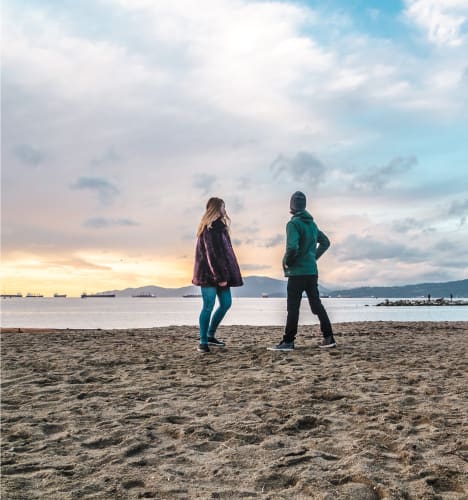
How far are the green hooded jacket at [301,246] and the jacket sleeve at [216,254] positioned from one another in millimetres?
1063

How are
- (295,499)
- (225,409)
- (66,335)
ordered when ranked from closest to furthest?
(295,499) → (225,409) → (66,335)

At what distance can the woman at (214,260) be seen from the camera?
8.56 meters

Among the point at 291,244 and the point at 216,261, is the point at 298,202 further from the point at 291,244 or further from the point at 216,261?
the point at 216,261

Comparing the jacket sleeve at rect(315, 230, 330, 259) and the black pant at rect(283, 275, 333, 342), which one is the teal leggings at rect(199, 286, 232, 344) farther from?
the jacket sleeve at rect(315, 230, 330, 259)

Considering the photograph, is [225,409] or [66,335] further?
[66,335]

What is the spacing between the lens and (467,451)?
12.4 feet

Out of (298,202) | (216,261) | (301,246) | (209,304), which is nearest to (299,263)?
(301,246)

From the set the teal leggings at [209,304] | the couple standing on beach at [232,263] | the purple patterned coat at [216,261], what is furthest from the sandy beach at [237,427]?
the purple patterned coat at [216,261]

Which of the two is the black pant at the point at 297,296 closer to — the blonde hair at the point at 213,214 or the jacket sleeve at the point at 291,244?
the jacket sleeve at the point at 291,244

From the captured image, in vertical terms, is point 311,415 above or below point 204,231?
below

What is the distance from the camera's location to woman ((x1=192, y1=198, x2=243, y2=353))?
8562mm

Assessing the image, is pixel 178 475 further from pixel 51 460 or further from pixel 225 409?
pixel 225 409

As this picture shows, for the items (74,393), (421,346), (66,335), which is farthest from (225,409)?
(66,335)

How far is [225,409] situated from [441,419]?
1930 millimetres
